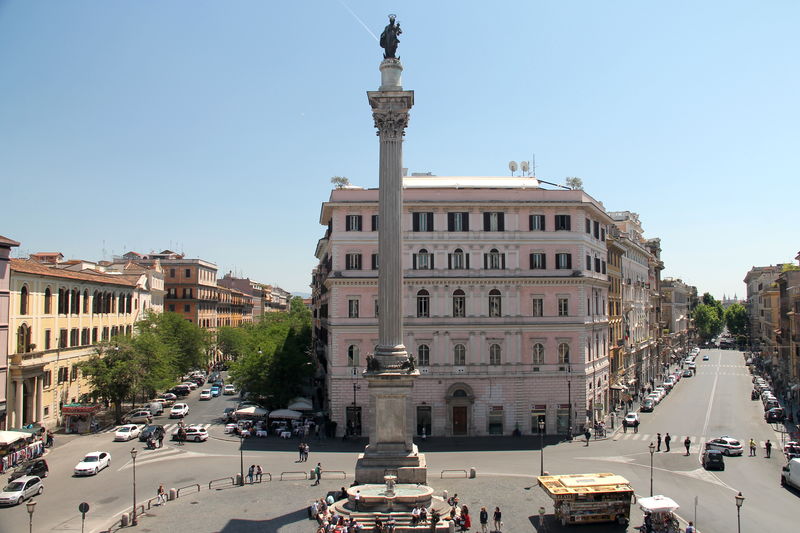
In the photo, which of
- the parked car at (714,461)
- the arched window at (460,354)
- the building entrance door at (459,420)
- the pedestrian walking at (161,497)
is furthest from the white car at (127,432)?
the parked car at (714,461)

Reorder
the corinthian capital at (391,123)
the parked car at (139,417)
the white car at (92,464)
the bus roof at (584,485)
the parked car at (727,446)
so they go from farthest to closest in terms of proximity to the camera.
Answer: the parked car at (139,417), the parked car at (727,446), the white car at (92,464), the corinthian capital at (391,123), the bus roof at (584,485)

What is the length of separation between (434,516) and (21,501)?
21261 millimetres

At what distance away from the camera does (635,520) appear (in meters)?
32.6

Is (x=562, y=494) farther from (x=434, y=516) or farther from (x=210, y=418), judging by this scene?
(x=210, y=418)

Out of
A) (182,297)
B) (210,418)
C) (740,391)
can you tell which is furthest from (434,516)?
(182,297)

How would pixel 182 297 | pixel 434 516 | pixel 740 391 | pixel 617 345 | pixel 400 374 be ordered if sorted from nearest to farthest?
pixel 434 516 < pixel 400 374 < pixel 617 345 < pixel 740 391 < pixel 182 297

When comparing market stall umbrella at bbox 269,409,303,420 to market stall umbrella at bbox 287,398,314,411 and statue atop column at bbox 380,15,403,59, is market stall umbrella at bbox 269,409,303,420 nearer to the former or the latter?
market stall umbrella at bbox 287,398,314,411

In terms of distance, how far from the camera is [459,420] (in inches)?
2159

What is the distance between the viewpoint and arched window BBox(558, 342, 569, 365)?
183 feet

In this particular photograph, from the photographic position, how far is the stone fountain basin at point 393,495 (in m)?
31.1

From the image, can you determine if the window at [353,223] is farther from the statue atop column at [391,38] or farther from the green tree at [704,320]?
the green tree at [704,320]

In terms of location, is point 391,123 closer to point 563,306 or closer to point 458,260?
point 458,260

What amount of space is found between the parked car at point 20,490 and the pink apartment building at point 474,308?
2245 centimetres

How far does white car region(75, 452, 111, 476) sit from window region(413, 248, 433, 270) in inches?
1007
